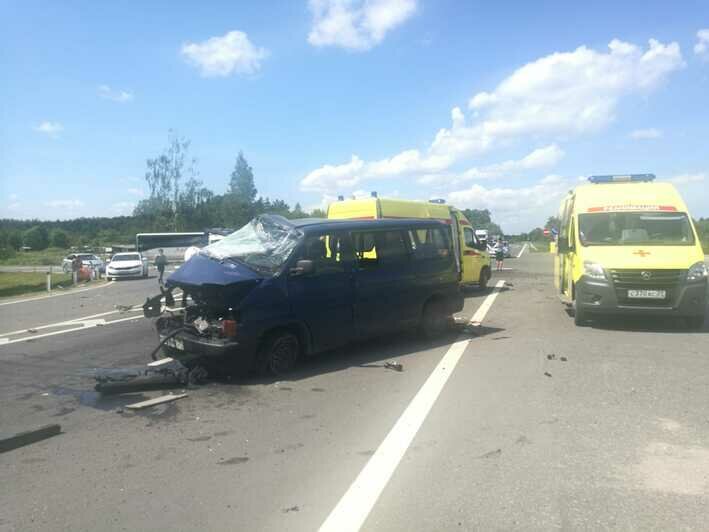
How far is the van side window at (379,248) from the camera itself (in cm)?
843

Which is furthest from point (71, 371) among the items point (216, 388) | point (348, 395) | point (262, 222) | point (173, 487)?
point (173, 487)

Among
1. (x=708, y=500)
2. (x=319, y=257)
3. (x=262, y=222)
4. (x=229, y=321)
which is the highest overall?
(x=262, y=222)

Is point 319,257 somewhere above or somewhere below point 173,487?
above

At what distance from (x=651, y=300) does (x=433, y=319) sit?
374 cm

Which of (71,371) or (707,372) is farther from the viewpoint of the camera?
(71,371)

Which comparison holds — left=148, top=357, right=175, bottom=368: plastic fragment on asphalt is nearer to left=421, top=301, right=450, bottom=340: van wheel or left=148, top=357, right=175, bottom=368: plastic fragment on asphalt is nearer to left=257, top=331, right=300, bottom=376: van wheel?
left=257, top=331, right=300, bottom=376: van wheel

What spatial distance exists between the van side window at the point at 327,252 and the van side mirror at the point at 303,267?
0.21 metres

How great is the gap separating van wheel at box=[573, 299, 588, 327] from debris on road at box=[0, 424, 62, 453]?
28.2 feet

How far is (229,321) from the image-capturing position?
693 centimetres

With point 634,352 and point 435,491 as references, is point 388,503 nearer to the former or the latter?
point 435,491

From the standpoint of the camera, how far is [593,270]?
10.3 m

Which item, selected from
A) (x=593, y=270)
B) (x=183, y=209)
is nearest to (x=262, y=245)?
(x=593, y=270)

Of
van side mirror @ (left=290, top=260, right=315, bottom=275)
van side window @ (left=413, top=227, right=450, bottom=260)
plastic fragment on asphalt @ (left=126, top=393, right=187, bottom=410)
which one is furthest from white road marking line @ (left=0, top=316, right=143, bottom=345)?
van side window @ (left=413, top=227, right=450, bottom=260)

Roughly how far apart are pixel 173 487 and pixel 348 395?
2.70m
